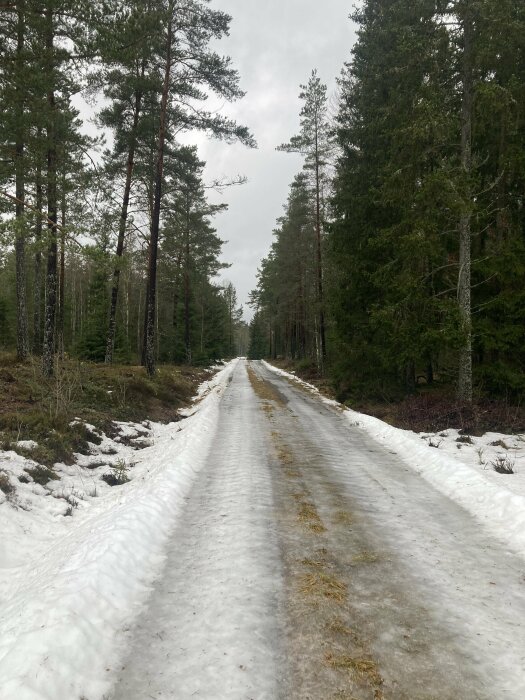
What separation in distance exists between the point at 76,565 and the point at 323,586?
2.25 meters

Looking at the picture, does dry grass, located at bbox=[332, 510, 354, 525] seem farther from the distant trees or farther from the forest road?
the distant trees

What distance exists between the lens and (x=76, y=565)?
154 inches

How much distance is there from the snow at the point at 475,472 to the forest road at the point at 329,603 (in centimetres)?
29

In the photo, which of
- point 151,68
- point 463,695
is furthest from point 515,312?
point 151,68

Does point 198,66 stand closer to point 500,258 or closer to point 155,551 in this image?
point 500,258

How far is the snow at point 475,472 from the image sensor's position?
17.1ft

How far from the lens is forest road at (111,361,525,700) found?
8.86 feet

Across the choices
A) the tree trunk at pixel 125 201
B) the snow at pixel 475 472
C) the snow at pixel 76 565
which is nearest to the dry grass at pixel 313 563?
the snow at pixel 76 565

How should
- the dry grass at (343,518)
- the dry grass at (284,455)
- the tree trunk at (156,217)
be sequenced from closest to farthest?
the dry grass at (343,518)
the dry grass at (284,455)
the tree trunk at (156,217)

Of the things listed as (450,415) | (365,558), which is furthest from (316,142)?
(365,558)

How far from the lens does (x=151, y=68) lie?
1695cm

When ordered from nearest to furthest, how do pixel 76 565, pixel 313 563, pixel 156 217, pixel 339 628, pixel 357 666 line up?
pixel 357 666 → pixel 339 628 → pixel 76 565 → pixel 313 563 → pixel 156 217

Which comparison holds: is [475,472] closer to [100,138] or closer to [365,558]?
[365,558]

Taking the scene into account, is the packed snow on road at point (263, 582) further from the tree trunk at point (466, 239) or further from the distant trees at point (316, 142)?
the distant trees at point (316, 142)
